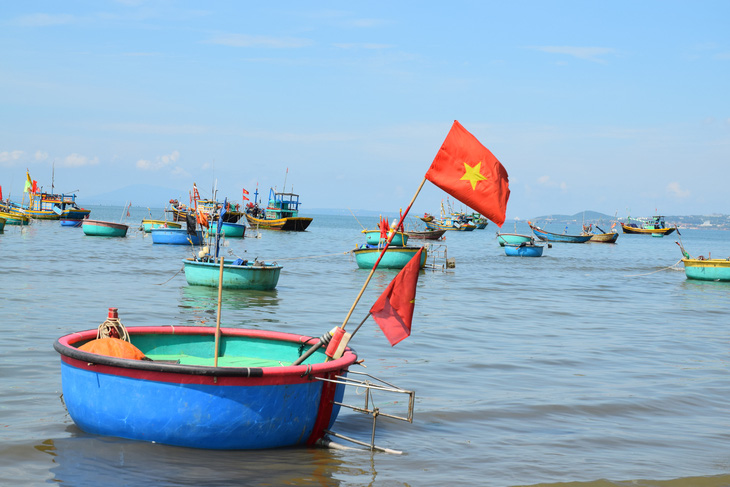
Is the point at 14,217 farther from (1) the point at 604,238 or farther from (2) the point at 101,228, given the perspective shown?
(1) the point at 604,238

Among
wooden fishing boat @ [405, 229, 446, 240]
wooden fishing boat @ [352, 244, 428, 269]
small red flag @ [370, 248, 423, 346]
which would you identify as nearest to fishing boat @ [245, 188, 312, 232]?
wooden fishing boat @ [405, 229, 446, 240]

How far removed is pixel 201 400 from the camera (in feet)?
25.8

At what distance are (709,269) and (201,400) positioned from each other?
3602cm

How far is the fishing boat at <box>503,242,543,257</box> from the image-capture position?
2429 inches

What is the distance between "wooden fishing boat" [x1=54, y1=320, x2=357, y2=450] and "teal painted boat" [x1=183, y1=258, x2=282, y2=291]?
1653cm

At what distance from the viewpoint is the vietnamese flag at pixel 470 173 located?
8375 mm

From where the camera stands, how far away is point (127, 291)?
25.1 metres

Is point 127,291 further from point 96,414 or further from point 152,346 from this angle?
point 96,414

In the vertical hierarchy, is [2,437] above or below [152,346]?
below

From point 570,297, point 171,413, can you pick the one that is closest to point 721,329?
point 570,297

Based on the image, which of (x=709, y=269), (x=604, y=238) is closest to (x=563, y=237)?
(x=604, y=238)

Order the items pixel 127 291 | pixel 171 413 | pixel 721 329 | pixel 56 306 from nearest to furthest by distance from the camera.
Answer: pixel 171 413, pixel 56 306, pixel 721 329, pixel 127 291

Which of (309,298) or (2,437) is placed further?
(309,298)

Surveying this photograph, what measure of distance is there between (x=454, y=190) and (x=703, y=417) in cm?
575
